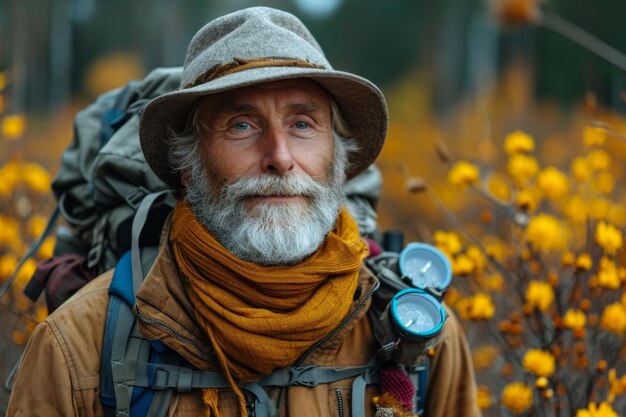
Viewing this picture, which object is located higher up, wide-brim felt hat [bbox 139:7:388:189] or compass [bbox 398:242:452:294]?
wide-brim felt hat [bbox 139:7:388:189]

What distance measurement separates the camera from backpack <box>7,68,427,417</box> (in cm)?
210

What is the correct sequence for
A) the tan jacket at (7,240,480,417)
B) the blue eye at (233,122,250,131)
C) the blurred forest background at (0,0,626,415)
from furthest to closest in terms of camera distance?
the blurred forest background at (0,0,626,415)
the blue eye at (233,122,250,131)
the tan jacket at (7,240,480,417)

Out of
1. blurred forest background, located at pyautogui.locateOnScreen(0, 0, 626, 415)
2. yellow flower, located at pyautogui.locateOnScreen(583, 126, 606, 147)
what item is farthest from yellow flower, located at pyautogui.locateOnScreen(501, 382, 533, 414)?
blurred forest background, located at pyautogui.locateOnScreen(0, 0, 626, 415)

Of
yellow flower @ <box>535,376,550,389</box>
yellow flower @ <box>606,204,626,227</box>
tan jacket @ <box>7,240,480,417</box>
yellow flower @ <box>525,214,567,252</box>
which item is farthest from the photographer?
yellow flower @ <box>606,204,626,227</box>

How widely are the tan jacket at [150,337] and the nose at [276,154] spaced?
0.40 m

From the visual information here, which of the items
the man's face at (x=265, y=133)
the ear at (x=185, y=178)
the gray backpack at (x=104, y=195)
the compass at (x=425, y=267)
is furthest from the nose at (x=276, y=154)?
the compass at (x=425, y=267)

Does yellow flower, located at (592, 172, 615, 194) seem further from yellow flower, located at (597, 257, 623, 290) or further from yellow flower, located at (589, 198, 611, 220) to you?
yellow flower, located at (597, 257, 623, 290)

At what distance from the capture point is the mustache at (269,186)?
2252 millimetres

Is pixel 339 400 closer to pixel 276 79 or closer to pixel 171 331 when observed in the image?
pixel 171 331

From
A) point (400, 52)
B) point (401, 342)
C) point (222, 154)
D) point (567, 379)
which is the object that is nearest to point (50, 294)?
point (222, 154)

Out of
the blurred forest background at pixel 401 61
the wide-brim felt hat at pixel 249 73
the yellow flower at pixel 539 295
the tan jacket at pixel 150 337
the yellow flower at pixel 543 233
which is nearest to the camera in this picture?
the tan jacket at pixel 150 337

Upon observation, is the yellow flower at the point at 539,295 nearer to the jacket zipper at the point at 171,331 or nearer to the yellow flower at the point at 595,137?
the yellow flower at the point at 595,137

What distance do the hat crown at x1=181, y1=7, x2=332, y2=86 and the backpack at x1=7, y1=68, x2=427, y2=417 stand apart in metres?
0.41

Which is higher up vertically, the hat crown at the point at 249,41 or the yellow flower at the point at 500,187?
the hat crown at the point at 249,41
